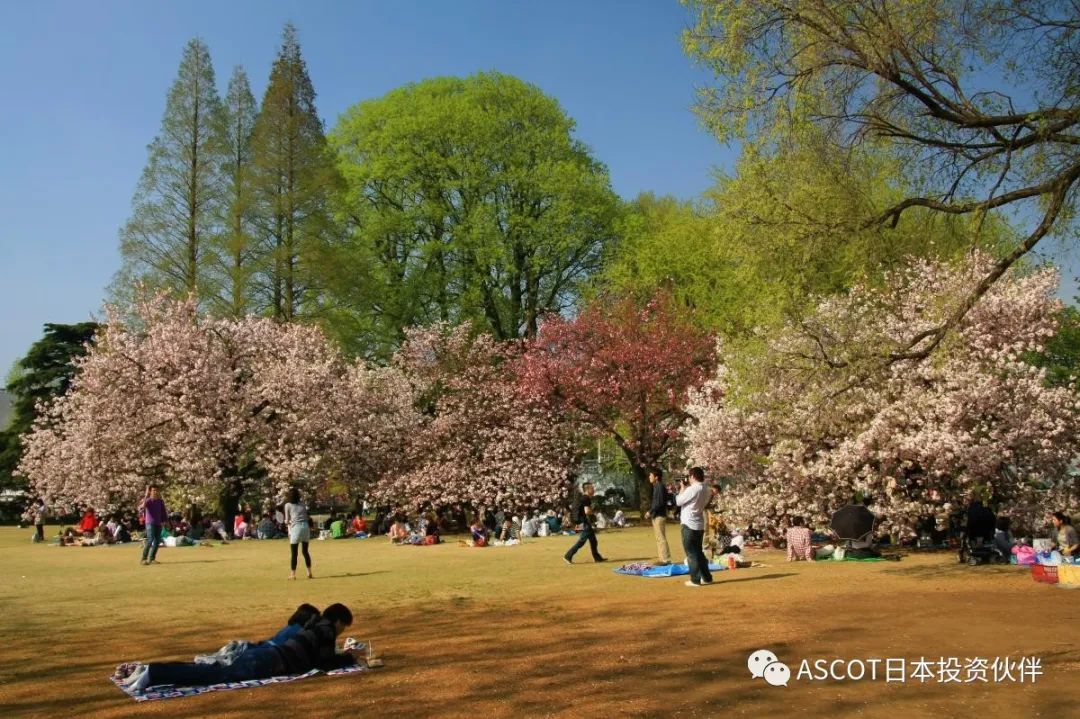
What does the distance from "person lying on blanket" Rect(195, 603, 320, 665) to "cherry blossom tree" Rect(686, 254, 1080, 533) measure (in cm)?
1076

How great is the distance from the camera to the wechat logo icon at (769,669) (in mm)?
7941

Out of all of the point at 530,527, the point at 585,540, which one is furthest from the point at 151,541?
the point at 530,527

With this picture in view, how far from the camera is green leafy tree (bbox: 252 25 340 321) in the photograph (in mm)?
38219

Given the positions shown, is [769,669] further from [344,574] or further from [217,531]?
[217,531]

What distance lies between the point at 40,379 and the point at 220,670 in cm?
4461

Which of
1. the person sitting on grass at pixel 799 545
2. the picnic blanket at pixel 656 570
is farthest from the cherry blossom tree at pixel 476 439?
the picnic blanket at pixel 656 570

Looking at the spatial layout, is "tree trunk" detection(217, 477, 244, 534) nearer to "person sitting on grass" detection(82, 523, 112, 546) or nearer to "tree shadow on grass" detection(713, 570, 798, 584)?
"person sitting on grass" detection(82, 523, 112, 546)

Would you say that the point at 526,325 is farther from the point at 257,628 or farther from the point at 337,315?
the point at 257,628

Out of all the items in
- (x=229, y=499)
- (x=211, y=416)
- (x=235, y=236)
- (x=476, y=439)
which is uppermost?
(x=235, y=236)

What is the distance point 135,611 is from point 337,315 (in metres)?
27.0

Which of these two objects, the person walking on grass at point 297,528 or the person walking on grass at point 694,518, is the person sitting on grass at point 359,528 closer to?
the person walking on grass at point 297,528

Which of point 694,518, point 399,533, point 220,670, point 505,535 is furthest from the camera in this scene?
point 399,533

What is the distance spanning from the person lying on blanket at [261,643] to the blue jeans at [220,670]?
0.29 ft

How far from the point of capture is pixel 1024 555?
661 inches
